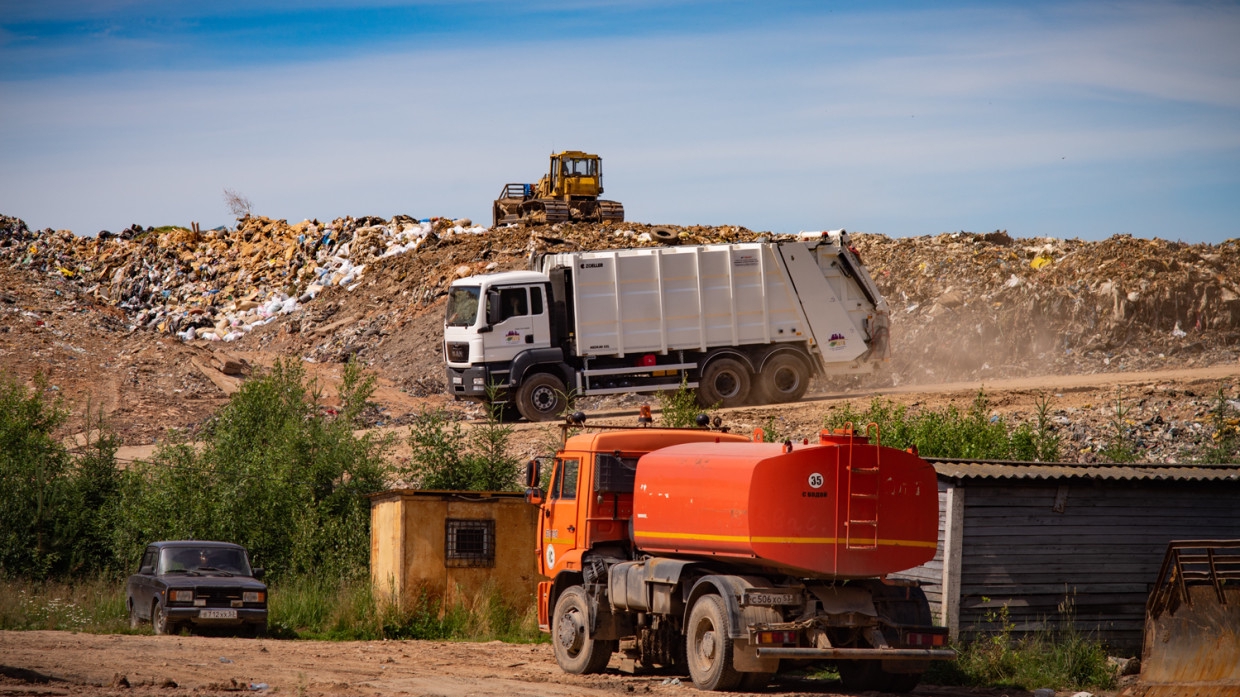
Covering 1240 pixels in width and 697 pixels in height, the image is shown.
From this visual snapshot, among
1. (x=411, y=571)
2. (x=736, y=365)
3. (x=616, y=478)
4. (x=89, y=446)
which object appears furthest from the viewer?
(x=736, y=365)

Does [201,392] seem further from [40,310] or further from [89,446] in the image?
[89,446]

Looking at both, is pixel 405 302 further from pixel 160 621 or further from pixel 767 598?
pixel 767 598

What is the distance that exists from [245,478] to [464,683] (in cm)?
778

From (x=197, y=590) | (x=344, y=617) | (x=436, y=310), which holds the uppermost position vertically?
(x=436, y=310)

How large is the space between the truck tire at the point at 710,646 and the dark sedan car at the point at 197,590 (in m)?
5.76

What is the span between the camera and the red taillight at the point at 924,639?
31.7 ft

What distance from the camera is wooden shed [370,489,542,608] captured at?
554 inches

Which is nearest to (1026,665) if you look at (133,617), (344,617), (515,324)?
(344,617)

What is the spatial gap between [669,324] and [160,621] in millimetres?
12086

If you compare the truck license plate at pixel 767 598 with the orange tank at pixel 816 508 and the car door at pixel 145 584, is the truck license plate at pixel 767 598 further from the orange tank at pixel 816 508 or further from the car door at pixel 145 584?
the car door at pixel 145 584

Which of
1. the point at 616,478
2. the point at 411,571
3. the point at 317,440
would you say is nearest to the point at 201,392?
the point at 317,440

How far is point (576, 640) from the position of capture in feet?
37.0

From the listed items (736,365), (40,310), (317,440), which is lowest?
(317,440)

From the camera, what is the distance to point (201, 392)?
91.1 ft
